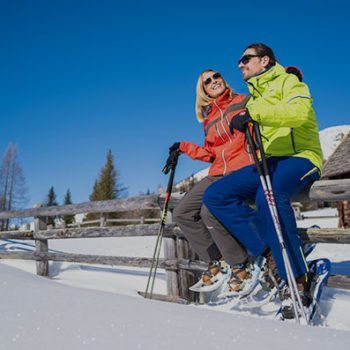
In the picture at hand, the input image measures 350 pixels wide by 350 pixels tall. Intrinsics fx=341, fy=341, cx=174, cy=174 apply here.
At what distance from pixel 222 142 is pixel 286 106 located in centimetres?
95

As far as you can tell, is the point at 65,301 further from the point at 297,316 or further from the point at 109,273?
Answer: the point at 109,273

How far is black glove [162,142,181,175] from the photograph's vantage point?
3.84m

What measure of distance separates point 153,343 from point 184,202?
2.19m

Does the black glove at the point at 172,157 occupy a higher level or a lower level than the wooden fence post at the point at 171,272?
higher

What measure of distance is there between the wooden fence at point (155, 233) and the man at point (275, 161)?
397 mm

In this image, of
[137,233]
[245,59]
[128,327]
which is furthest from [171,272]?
[128,327]

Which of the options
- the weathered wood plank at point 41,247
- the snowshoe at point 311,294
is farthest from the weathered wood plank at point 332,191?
the weathered wood plank at point 41,247

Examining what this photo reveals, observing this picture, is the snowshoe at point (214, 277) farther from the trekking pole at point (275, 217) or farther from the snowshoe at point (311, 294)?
the trekking pole at point (275, 217)

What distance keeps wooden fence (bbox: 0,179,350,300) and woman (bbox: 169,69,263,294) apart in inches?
19.8

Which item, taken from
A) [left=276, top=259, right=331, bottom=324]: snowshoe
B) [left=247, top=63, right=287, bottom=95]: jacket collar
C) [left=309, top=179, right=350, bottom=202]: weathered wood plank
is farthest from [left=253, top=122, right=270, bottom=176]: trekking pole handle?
[left=276, top=259, right=331, bottom=324]: snowshoe

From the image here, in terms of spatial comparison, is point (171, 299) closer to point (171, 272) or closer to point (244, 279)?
point (171, 272)

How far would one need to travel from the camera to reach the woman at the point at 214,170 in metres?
2.99

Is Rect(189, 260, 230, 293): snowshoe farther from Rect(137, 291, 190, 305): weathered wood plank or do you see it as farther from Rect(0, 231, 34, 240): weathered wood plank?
Rect(0, 231, 34, 240): weathered wood plank

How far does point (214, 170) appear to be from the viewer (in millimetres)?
3352
